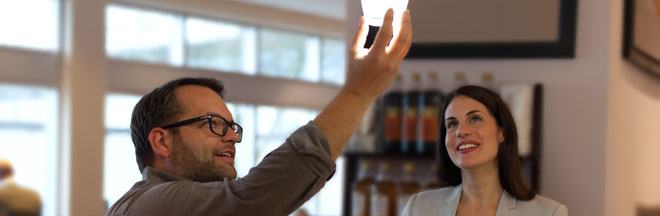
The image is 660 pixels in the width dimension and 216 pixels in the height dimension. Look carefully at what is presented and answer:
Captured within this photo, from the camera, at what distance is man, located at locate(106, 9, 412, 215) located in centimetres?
124

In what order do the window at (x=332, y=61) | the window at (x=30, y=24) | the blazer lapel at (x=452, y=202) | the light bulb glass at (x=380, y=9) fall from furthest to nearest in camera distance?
the window at (x=332, y=61), the window at (x=30, y=24), the blazer lapel at (x=452, y=202), the light bulb glass at (x=380, y=9)

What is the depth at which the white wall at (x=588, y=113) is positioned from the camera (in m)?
3.43

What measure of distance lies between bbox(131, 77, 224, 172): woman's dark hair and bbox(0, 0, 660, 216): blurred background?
85.9 inches

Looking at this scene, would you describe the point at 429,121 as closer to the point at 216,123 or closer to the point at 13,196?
the point at 216,123

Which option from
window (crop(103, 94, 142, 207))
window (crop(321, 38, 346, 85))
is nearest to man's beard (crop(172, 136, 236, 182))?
window (crop(103, 94, 142, 207))

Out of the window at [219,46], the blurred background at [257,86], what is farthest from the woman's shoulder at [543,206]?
the window at [219,46]

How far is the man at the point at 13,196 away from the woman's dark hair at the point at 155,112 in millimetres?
5283

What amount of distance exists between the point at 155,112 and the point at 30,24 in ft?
19.5

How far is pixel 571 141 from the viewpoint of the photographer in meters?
3.51

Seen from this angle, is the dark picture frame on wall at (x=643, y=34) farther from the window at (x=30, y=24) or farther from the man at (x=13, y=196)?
the window at (x=30, y=24)

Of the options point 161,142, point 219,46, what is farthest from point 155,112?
point 219,46

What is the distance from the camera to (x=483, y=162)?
2.61m

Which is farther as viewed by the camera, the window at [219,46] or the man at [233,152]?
the window at [219,46]

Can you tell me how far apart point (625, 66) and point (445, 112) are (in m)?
1.23
